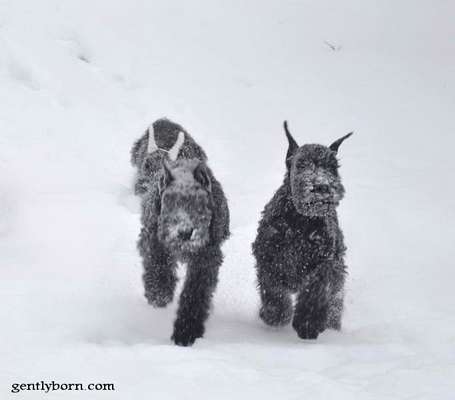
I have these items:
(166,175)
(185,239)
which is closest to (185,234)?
(185,239)

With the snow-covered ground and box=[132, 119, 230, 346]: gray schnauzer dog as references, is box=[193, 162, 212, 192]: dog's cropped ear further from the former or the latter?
the snow-covered ground

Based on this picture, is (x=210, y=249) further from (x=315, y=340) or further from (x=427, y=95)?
(x=427, y=95)

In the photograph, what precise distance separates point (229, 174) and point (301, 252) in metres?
5.65

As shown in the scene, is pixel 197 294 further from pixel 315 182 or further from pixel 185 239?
pixel 315 182

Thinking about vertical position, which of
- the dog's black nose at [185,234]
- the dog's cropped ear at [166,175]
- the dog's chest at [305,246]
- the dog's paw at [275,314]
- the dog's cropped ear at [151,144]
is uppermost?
the dog's cropped ear at [166,175]

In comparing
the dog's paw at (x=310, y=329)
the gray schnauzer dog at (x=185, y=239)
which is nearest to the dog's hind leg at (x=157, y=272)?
the gray schnauzer dog at (x=185, y=239)

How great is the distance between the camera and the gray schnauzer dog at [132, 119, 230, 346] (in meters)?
5.11

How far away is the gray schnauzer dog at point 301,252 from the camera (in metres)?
5.81

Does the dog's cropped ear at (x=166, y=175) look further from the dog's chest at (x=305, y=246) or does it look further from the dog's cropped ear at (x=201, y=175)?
the dog's chest at (x=305, y=246)

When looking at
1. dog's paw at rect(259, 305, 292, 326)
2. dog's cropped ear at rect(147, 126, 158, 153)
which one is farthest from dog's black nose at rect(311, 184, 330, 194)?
dog's cropped ear at rect(147, 126, 158, 153)

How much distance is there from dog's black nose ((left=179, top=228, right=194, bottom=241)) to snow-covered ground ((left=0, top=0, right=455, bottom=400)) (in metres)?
0.91

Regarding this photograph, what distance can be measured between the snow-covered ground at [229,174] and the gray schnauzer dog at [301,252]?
287 mm

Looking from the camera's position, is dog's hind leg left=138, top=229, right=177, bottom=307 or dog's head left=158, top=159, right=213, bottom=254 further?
dog's hind leg left=138, top=229, right=177, bottom=307

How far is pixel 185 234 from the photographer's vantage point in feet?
16.5
